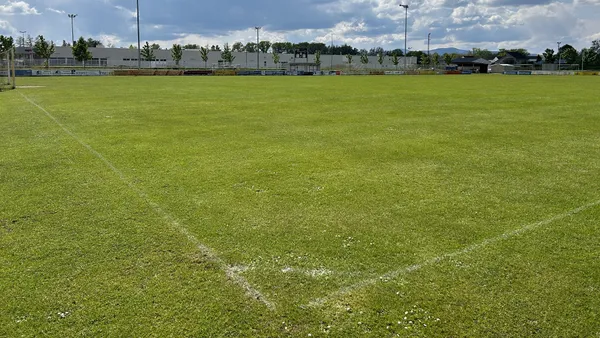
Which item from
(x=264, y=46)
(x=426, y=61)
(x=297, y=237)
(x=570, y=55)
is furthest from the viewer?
(x=264, y=46)

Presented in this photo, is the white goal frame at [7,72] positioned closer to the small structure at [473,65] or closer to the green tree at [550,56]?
the small structure at [473,65]

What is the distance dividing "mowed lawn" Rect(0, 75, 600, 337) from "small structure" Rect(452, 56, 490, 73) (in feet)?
358

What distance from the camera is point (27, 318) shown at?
3.85 meters

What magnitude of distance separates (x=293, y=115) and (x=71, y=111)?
8494mm

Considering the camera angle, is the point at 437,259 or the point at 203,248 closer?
the point at 437,259

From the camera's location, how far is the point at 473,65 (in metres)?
133

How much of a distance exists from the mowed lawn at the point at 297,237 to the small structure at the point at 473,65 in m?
109

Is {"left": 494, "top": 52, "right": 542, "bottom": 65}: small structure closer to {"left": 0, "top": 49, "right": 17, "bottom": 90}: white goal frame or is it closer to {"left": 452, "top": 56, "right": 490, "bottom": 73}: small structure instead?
{"left": 452, "top": 56, "right": 490, "bottom": 73}: small structure

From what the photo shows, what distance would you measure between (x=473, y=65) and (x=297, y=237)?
140 metres

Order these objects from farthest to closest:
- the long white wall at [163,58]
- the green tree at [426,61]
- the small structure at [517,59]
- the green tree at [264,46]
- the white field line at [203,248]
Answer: the green tree at [264,46], the small structure at [517,59], the green tree at [426,61], the long white wall at [163,58], the white field line at [203,248]

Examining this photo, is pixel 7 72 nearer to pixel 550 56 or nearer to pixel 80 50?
pixel 80 50

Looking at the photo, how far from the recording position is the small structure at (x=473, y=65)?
116137 millimetres

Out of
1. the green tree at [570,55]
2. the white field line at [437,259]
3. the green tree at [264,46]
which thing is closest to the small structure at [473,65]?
the green tree at [570,55]

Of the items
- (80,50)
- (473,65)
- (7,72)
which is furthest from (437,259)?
(473,65)
